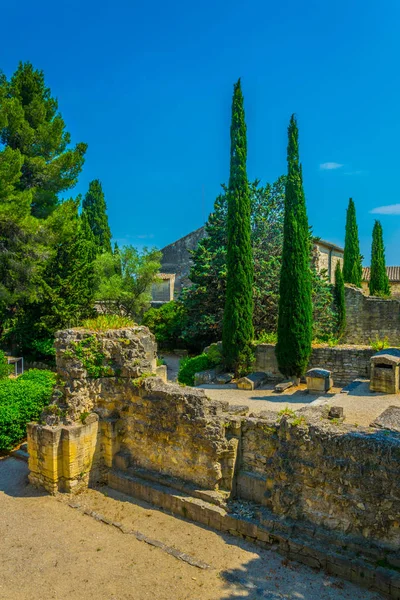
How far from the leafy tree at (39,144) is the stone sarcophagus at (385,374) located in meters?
17.3

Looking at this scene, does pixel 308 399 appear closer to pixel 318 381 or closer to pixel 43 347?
pixel 318 381

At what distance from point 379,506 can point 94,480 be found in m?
5.92

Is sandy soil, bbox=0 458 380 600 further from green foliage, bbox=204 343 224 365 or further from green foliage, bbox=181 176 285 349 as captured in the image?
green foliage, bbox=181 176 285 349

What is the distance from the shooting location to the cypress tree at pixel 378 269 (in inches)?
1267

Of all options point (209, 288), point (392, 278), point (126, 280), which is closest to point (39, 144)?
point (126, 280)

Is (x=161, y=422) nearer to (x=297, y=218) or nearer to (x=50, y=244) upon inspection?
(x=297, y=218)

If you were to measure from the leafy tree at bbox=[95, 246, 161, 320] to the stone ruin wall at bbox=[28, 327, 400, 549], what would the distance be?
17.8 m

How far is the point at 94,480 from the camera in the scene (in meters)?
9.17

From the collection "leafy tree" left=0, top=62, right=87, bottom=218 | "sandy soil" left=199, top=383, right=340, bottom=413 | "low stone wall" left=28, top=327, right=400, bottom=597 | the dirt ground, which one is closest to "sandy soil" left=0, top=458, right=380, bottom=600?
"low stone wall" left=28, top=327, right=400, bottom=597

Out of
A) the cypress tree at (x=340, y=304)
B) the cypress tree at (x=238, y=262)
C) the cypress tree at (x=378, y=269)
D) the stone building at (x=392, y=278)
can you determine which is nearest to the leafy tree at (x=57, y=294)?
the cypress tree at (x=238, y=262)

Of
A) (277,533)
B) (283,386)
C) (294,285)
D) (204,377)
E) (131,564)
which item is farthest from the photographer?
(204,377)

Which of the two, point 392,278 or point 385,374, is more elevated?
point 392,278

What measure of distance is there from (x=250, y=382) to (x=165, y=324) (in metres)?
12.7

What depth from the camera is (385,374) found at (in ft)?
43.4
